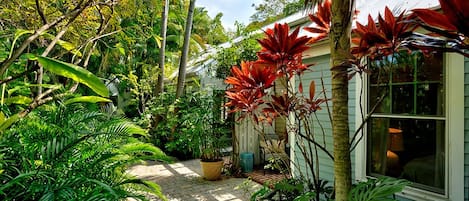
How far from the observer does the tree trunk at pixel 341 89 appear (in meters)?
1.85

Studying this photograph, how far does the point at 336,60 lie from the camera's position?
1918mm

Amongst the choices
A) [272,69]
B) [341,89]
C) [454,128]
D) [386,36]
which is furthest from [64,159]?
[454,128]

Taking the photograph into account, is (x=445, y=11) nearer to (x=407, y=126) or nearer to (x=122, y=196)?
(x=407, y=126)

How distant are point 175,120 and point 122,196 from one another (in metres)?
4.72

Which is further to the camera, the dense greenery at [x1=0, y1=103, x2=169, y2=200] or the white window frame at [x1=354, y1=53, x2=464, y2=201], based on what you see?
the white window frame at [x1=354, y1=53, x2=464, y2=201]

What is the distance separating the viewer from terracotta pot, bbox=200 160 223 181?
6.06 m

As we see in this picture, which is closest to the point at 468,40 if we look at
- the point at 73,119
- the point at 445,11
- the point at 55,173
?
the point at 445,11

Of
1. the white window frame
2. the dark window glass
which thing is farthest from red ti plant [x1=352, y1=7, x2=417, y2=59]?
the white window frame

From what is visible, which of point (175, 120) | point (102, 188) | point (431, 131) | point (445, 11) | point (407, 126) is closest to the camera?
point (445, 11)

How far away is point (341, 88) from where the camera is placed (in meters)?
1.89

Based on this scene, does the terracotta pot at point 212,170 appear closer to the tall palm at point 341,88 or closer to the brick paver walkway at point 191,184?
the brick paver walkway at point 191,184

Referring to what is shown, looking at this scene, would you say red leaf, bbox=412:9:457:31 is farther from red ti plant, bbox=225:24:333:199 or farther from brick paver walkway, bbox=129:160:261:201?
brick paver walkway, bbox=129:160:261:201

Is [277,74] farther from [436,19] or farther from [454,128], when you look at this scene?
[454,128]

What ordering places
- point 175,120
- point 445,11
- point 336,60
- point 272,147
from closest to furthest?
point 445,11
point 336,60
point 272,147
point 175,120
